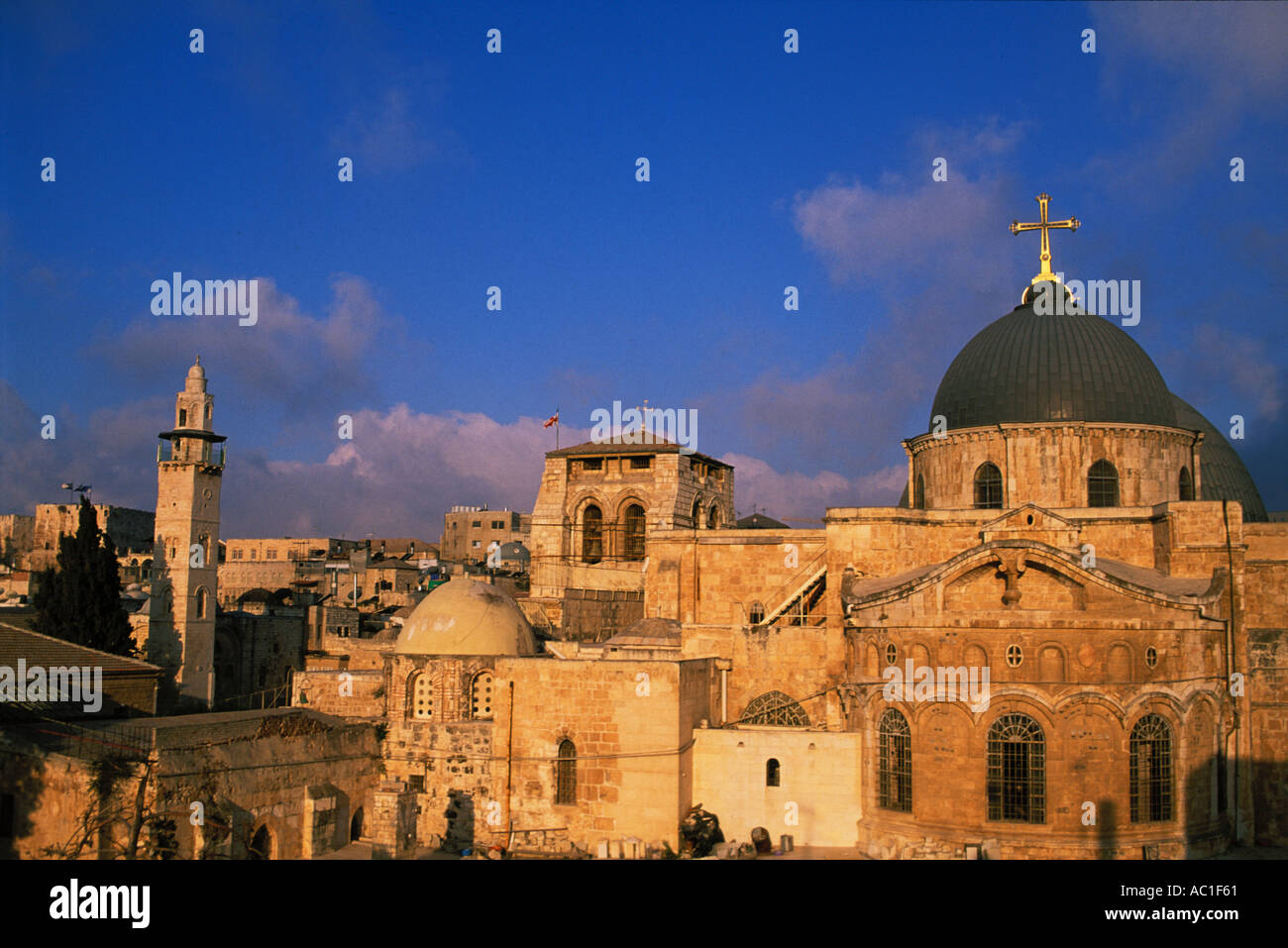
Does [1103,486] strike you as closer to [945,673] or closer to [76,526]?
[945,673]

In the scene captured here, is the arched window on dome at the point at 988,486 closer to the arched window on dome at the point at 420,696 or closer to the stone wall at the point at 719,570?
the stone wall at the point at 719,570

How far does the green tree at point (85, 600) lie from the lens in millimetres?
36562

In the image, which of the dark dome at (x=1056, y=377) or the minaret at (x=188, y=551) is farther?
the minaret at (x=188, y=551)

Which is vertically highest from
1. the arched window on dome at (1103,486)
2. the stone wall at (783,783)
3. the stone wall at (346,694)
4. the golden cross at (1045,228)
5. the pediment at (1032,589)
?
the golden cross at (1045,228)

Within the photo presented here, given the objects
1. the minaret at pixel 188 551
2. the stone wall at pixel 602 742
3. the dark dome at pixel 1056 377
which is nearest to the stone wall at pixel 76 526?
the minaret at pixel 188 551

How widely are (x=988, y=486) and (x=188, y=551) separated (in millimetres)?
29168

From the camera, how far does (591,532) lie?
48.4 meters

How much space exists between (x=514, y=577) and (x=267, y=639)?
1693cm

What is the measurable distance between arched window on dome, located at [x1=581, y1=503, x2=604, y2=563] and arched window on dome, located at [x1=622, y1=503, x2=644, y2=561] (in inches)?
47.0

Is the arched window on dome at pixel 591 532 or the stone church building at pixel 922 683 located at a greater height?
the arched window on dome at pixel 591 532

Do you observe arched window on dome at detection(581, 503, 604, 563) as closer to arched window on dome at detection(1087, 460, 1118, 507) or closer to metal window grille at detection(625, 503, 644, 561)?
metal window grille at detection(625, 503, 644, 561)

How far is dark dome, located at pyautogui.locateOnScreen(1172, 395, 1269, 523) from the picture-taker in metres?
37.6

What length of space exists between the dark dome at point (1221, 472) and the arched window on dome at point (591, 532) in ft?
79.0
